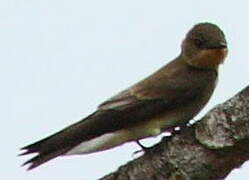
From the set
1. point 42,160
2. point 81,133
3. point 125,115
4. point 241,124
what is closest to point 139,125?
point 125,115

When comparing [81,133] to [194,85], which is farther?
[194,85]

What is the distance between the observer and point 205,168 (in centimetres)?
329

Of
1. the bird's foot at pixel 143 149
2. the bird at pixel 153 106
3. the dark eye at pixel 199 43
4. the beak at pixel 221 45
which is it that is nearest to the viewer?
the bird's foot at pixel 143 149

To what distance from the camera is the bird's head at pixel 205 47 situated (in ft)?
15.4

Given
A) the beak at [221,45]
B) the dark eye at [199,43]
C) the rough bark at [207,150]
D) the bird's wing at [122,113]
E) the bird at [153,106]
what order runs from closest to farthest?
the rough bark at [207,150] < the bird's wing at [122,113] < the bird at [153,106] < the beak at [221,45] < the dark eye at [199,43]

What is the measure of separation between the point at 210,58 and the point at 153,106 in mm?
713

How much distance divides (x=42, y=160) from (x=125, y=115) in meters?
0.76

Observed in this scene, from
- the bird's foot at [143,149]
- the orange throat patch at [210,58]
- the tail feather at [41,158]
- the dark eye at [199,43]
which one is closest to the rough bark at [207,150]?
the bird's foot at [143,149]

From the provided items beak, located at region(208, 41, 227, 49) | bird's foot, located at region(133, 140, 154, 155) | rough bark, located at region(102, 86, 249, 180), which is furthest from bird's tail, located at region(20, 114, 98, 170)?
beak, located at region(208, 41, 227, 49)

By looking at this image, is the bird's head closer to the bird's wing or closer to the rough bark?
the bird's wing

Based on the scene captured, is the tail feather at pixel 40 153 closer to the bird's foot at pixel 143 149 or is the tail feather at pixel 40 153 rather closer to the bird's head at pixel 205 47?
the bird's foot at pixel 143 149

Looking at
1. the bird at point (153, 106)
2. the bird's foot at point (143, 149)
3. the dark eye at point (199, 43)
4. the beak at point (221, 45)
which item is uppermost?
the dark eye at point (199, 43)

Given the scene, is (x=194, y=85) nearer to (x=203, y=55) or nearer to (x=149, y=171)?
(x=203, y=55)

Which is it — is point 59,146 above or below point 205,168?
above
